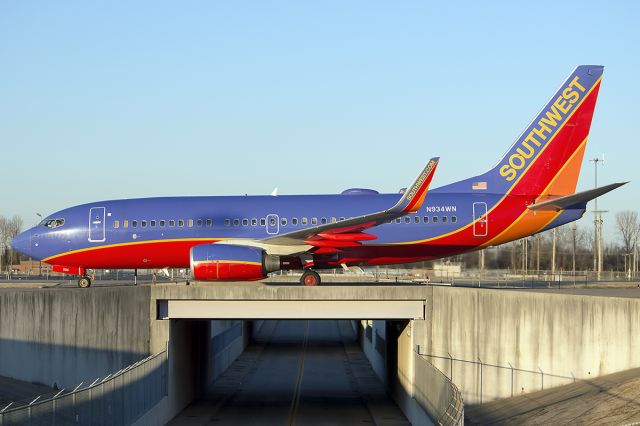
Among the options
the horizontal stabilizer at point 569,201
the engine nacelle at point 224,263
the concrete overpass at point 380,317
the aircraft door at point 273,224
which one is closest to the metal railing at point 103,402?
the concrete overpass at point 380,317

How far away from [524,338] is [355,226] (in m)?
8.62

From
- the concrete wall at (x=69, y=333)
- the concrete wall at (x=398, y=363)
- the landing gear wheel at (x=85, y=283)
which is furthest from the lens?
the landing gear wheel at (x=85, y=283)

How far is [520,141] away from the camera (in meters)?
40.9

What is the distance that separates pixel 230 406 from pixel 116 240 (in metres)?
10.4

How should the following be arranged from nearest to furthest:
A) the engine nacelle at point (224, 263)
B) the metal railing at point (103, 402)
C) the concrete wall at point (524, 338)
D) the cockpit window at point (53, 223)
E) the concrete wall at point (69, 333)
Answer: the metal railing at point (103, 402), the concrete wall at point (69, 333), the concrete wall at point (524, 338), the engine nacelle at point (224, 263), the cockpit window at point (53, 223)

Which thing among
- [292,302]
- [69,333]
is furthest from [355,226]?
[69,333]

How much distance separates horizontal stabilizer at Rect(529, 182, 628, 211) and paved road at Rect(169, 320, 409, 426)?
11.1 meters

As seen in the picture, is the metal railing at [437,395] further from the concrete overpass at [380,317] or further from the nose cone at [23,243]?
the nose cone at [23,243]

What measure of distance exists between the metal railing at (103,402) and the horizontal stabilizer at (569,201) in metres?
17.4

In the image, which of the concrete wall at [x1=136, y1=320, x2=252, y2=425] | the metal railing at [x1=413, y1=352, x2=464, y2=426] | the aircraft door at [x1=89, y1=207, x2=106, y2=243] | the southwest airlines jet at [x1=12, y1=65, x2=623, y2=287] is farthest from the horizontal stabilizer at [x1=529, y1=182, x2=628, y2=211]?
the aircraft door at [x1=89, y1=207, x2=106, y2=243]

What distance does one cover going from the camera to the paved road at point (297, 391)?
3981 cm

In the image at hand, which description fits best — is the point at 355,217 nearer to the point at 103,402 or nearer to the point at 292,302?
the point at 292,302

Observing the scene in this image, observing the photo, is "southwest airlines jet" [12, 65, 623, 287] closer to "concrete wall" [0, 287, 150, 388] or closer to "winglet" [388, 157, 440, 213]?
"winglet" [388, 157, 440, 213]

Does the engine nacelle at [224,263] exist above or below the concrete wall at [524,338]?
above
